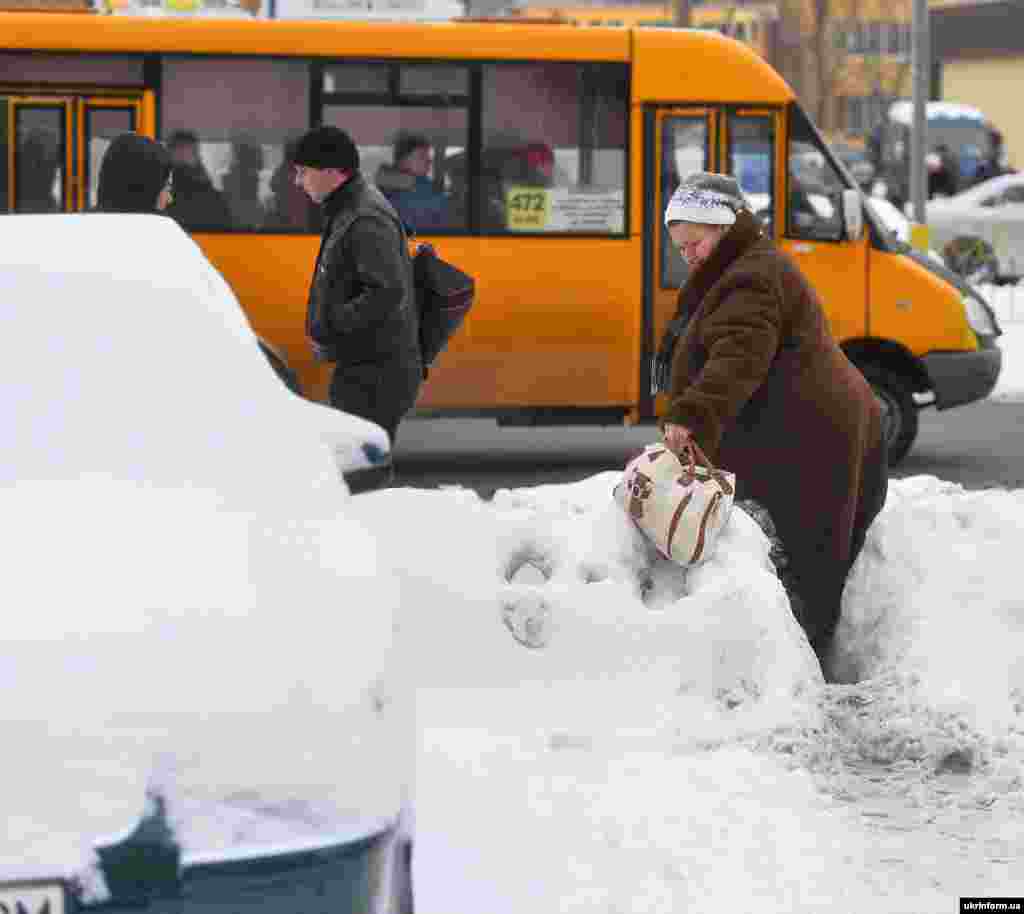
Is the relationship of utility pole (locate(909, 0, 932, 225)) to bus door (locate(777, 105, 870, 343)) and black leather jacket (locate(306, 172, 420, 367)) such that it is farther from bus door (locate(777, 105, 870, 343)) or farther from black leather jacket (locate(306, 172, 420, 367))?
black leather jacket (locate(306, 172, 420, 367))

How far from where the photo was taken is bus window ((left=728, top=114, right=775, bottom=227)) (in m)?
14.4

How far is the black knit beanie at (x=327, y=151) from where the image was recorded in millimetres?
8492

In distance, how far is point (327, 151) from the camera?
8492 mm

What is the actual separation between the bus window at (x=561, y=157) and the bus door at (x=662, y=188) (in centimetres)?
17

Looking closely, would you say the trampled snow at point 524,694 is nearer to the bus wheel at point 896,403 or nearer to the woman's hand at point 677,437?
the woman's hand at point 677,437

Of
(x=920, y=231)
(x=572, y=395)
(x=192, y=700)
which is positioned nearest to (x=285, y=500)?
(x=192, y=700)

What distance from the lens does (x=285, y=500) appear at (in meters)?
4.71

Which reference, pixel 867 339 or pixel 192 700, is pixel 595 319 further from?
pixel 192 700

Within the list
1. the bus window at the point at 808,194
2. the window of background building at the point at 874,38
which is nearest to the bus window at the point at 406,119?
the bus window at the point at 808,194

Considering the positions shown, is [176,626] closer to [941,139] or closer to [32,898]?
[32,898]

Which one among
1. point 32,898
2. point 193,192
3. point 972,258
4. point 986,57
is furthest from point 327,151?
point 986,57


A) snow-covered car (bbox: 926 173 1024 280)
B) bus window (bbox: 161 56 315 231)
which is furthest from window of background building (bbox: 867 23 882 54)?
bus window (bbox: 161 56 315 231)

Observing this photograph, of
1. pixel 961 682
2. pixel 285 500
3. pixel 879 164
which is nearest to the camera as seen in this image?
pixel 285 500

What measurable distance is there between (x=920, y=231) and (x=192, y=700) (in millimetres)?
17325
